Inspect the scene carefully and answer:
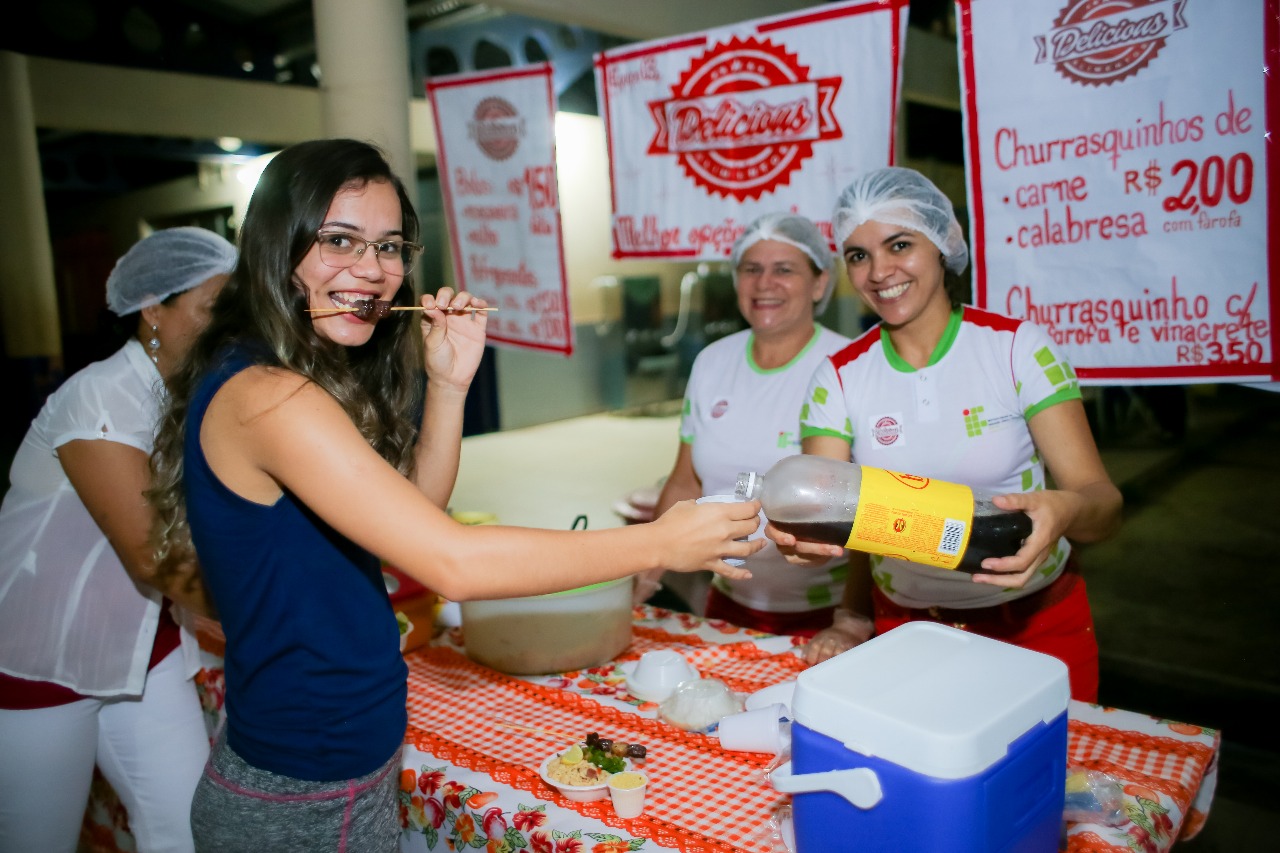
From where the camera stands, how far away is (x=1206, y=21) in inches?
95.0

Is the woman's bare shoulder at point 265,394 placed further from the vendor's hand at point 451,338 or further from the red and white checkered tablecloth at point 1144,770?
the red and white checkered tablecloth at point 1144,770

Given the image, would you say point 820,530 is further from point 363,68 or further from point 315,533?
point 363,68

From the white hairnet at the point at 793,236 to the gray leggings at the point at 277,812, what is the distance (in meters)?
2.12

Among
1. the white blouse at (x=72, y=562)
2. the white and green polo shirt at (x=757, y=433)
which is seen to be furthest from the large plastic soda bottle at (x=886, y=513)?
the white blouse at (x=72, y=562)

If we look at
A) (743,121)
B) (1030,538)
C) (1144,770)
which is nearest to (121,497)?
(1030,538)

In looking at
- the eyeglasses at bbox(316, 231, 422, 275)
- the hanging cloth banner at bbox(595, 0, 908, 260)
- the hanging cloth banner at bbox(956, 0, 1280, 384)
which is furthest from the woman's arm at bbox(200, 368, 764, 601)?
the hanging cloth banner at bbox(595, 0, 908, 260)

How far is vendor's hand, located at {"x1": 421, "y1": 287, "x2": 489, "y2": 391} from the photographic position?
6.37 feet

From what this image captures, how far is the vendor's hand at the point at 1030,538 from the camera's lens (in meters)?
1.62

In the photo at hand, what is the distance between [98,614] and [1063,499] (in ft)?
7.11

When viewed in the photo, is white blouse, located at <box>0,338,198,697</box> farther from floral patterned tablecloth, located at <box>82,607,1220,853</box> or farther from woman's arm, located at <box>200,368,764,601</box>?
woman's arm, located at <box>200,368,764,601</box>

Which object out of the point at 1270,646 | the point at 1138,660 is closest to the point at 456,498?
the point at 1138,660

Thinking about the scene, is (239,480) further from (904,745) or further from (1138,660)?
(1138,660)

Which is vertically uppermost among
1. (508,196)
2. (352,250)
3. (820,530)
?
(508,196)

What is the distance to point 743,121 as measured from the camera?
11.2 ft
